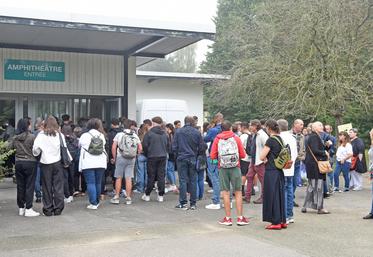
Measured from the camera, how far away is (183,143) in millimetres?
10219

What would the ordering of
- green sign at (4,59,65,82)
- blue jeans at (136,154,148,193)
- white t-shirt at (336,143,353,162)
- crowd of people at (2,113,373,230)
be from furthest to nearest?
green sign at (4,59,65,82)
white t-shirt at (336,143,353,162)
blue jeans at (136,154,148,193)
crowd of people at (2,113,373,230)

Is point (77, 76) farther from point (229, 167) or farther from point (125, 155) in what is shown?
point (229, 167)

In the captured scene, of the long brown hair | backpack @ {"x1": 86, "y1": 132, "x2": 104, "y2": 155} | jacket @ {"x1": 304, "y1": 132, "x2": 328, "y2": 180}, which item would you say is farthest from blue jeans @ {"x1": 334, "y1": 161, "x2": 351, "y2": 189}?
the long brown hair

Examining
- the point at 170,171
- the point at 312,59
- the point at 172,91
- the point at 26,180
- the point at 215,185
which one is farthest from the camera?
the point at 172,91

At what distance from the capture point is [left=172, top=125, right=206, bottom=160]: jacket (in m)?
10.1

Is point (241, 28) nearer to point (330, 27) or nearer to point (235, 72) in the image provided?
point (235, 72)

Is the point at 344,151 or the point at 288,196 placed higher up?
the point at 344,151

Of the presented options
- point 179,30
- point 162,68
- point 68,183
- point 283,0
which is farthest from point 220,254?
point 162,68

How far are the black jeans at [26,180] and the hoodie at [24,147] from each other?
3.6 inches

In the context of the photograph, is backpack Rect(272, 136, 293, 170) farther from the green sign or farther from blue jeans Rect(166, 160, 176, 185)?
the green sign

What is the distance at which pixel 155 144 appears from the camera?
11.0 metres

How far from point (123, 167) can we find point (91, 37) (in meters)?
4.05

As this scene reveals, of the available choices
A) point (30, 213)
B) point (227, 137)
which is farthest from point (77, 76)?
point (227, 137)

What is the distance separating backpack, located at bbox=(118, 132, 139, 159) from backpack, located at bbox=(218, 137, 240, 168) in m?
2.54
